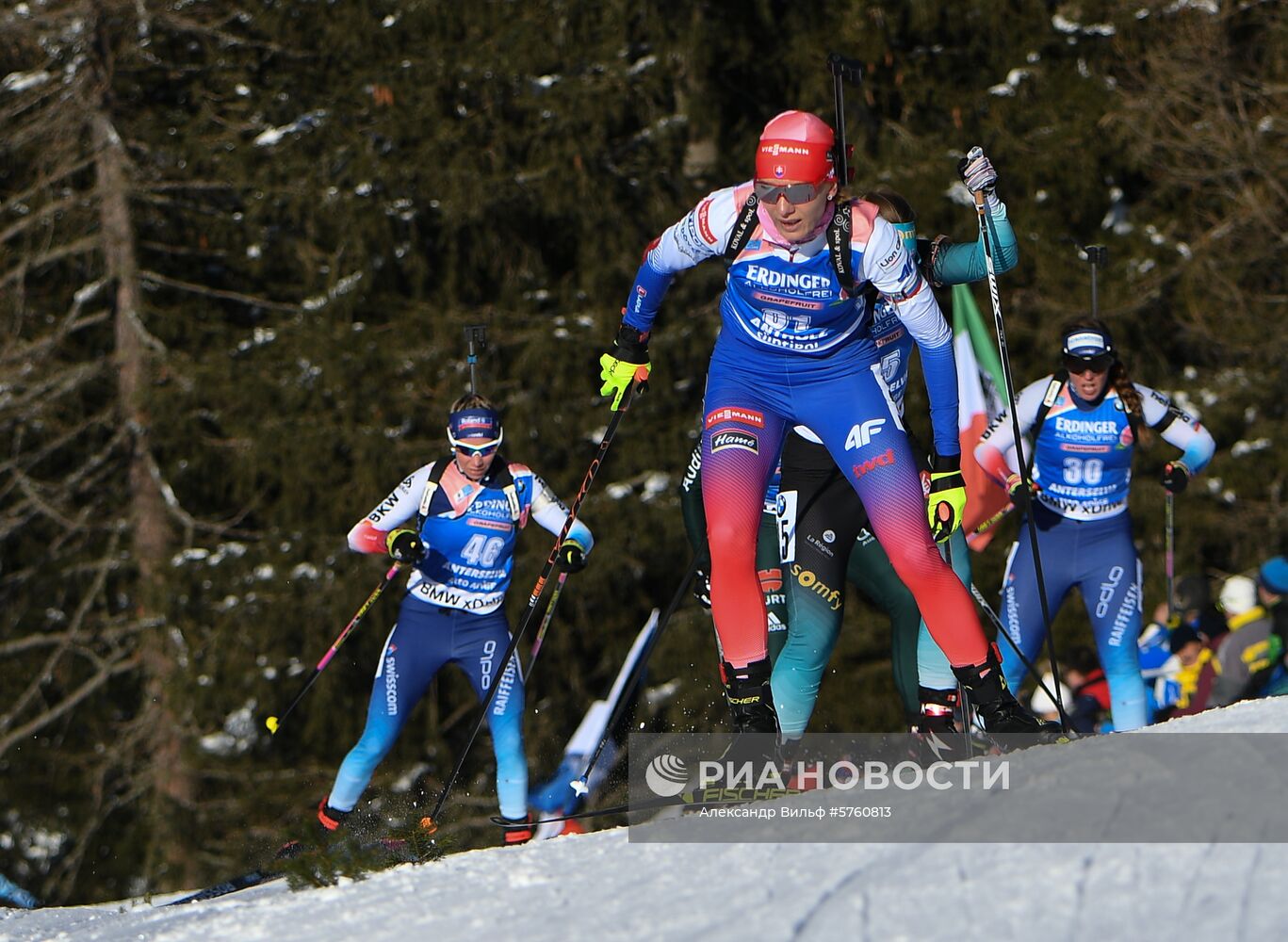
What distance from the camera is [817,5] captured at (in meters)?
16.5

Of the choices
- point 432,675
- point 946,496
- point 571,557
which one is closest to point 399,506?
point 432,675

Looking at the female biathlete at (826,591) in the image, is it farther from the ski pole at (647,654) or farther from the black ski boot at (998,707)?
the black ski boot at (998,707)

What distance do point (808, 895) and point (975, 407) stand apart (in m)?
6.43

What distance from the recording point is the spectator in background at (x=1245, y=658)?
30.7 feet

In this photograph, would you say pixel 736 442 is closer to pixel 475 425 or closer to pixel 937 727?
pixel 937 727

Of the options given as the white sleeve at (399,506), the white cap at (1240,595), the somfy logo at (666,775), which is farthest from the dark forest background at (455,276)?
the somfy logo at (666,775)

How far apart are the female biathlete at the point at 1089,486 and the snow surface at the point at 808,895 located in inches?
113

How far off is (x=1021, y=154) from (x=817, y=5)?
2495mm

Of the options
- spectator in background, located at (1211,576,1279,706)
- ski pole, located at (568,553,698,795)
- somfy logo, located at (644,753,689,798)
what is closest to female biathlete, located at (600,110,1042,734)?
ski pole, located at (568,553,698,795)

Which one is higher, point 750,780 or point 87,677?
point 750,780

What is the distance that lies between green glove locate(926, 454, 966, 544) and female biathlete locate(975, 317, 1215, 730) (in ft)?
6.91

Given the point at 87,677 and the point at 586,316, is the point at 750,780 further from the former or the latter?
the point at 87,677

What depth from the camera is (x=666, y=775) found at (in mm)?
6863

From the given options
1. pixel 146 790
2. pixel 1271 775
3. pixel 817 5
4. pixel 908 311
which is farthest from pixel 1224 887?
pixel 146 790
